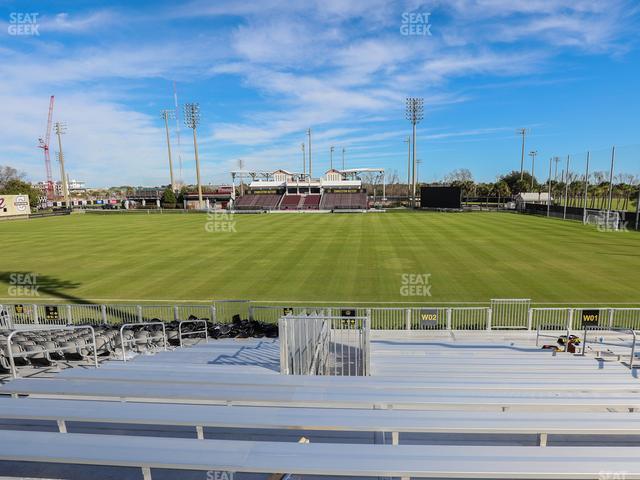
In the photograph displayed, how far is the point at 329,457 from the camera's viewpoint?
2535 millimetres

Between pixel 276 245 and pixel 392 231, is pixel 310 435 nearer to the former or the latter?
pixel 276 245

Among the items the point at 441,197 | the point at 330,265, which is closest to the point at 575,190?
the point at 441,197

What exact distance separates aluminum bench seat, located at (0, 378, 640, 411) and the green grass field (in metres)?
15.0

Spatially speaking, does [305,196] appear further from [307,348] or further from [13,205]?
[307,348]

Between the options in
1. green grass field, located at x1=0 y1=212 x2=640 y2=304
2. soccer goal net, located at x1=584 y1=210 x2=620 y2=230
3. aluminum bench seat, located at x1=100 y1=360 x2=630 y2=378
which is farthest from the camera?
soccer goal net, located at x1=584 y1=210 x2=620 y2=230

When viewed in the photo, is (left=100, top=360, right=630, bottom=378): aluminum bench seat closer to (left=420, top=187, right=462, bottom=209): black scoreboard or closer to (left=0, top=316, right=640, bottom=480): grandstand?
(left=0, top=316, right=640, bottom=480): grandstand

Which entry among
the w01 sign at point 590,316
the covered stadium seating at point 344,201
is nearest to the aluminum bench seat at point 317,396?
the w01 sign at point 590,316

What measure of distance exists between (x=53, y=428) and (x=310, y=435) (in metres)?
2.73

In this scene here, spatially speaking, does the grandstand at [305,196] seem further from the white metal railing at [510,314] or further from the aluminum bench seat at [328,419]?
the aluminum bench seat at [328,419]

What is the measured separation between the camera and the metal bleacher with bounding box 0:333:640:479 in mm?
2473

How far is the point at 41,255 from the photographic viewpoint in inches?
1270

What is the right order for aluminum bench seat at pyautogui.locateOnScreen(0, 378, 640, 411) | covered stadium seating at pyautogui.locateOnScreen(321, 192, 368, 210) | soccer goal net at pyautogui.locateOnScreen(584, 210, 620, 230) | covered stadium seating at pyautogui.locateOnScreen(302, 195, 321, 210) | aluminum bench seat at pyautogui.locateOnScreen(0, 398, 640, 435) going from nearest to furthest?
aluminum bench seat at pyautogui.locateOnScreen(0, 398, 640, 435)
aluminum bench seat at pyautogui.locateOnScreen(0, 378, 640, 411)
soccer goal net at pyautogui.locateOnScreen(584, 210, 620, 230)
covered stadium seating at pyautogui.locateOnScreen(321, 192, 368, 210)
covered stadium seating at pyautogui.locateOnScreen(302, 195, 321, 210)

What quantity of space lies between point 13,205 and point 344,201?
233 feet

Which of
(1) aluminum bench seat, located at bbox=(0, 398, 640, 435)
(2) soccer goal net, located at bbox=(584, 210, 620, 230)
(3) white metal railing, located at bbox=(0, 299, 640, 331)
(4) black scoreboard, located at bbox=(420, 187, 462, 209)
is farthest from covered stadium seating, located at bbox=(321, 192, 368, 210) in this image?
(1) aluminum bench seat, located at bbox=(0, 398, 640, 435)
